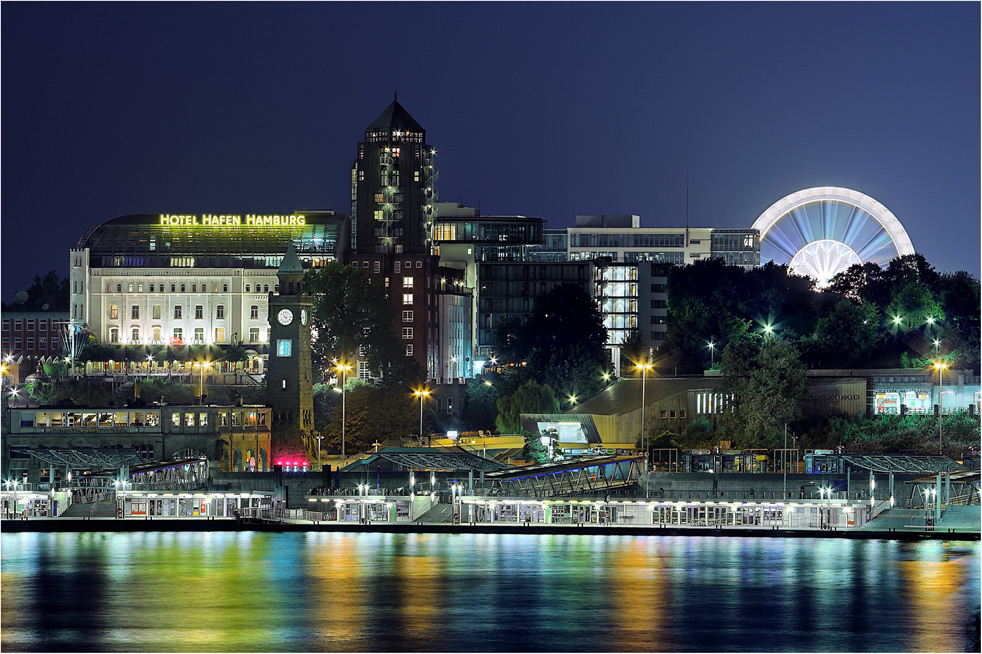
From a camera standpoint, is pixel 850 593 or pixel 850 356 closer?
pixel 850 593

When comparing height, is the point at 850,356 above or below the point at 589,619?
above

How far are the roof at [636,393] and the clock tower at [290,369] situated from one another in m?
22.2

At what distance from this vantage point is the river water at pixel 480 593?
102000 millimetres

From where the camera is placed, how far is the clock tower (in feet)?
562

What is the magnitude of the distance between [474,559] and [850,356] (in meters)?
74.5

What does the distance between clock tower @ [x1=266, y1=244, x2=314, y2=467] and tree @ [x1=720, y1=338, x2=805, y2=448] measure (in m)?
31.2

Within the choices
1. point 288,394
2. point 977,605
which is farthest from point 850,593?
point 288,394

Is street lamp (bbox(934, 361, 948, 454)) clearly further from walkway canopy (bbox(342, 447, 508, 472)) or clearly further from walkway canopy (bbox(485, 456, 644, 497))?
walkway canopy (bbox(342, 447, 508, 472))

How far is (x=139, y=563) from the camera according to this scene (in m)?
126

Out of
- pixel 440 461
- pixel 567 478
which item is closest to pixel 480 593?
pixel 440 461

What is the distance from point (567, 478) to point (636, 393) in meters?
31.9

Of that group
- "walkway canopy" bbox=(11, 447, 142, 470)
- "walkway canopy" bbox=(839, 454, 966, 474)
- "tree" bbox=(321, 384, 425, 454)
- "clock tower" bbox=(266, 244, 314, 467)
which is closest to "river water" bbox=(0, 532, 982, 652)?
"walkway canopy" bbox=(839, 454, 966, 474)

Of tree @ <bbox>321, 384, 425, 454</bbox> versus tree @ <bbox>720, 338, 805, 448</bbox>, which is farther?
tree @ <bbox>321, 384, 425, 454</bbox>

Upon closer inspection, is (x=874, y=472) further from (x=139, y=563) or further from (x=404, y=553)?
(x=139, y=563)
